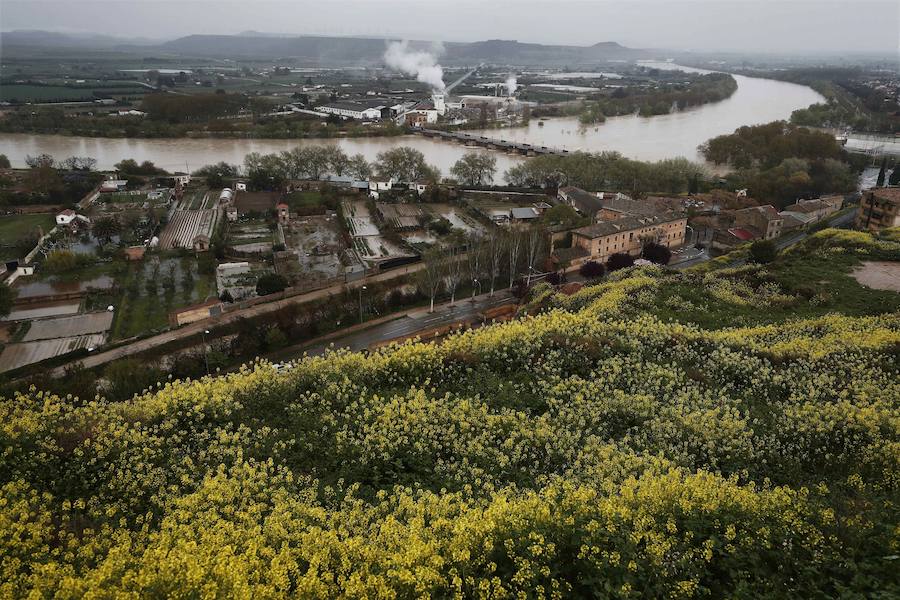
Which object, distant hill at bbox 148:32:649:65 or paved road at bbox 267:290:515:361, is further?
distant hill at bbox 148:32:649:65

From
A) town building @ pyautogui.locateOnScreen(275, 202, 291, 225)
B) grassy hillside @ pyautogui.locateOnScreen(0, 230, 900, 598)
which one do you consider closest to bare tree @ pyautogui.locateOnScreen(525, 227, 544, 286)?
grassy hillside @ pyautogui.locateOnScreen(0, 230, 900, 598)

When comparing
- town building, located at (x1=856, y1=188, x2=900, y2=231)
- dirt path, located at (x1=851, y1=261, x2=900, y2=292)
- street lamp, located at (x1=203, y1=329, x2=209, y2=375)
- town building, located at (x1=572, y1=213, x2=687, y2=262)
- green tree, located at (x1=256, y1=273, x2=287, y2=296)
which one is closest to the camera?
street lamp, located at (x1=203, y1=329, x2=209, y2=375)

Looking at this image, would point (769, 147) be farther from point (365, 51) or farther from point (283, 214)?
point (365, 51)

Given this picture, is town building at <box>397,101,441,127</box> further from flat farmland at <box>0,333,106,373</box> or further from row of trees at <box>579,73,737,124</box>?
flat farmland at <box>0,333,106,373</box>

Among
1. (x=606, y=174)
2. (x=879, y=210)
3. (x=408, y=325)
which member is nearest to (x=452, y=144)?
(x=606, y=174)

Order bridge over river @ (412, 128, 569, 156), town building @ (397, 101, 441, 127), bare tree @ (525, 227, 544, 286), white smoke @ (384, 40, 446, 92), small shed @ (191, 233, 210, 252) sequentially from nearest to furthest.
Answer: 1. bare tree @ (525, 227, 544, 286)
2. small shed @ (191, 233, 210, 252)
3. bridge over river @ (412, 128, 569, 156)
4. town building @ (397, 101, 441, 127)
5. white smoke @ (384, 40, 446, 92)

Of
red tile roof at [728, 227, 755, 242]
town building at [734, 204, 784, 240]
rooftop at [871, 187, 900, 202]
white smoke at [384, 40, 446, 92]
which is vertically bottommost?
red tile roof at [728, 227, 755, 242]
